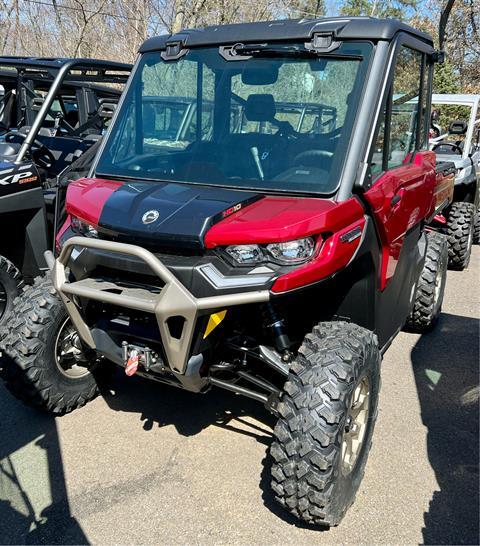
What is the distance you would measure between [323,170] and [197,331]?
106cm

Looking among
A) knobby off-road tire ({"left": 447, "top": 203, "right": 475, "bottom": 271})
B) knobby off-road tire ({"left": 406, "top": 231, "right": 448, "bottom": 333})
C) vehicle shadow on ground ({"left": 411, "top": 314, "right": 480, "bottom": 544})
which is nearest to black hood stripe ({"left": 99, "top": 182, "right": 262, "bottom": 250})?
vehicle shadow on ground ({"left": 411, "top": 314, "right": 480, "bottom": 544})

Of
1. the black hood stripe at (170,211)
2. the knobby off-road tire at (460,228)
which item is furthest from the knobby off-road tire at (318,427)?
the knobby off-road tire at (460,228)

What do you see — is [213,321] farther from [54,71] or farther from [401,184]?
[54,71]

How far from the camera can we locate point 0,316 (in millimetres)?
4609

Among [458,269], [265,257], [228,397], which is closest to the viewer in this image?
[265,257]

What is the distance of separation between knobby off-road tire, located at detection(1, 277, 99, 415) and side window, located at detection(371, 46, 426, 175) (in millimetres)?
2050

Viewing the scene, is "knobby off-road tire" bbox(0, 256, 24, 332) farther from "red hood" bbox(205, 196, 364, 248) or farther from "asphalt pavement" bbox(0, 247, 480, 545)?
"red hood" bbox(205, 196, 364, 248)

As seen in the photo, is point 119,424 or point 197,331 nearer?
point 197,331

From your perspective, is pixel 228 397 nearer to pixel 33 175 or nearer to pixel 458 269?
pixel 33 175

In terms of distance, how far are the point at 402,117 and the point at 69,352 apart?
2556mm

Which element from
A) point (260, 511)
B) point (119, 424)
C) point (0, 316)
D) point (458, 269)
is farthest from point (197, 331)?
point (458, 269)

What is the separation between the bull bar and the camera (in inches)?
102

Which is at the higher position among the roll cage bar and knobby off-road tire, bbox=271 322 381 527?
the roll cage bar

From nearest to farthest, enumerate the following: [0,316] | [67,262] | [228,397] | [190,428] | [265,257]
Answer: [265,257], [67,262], [190,428], [228,397], [0,316]
